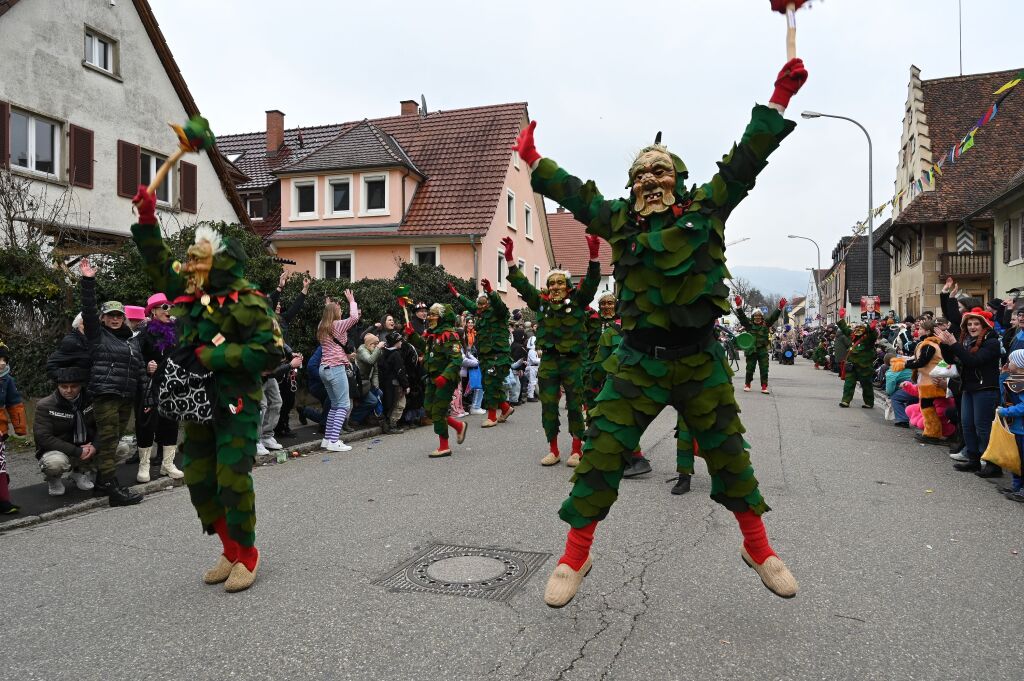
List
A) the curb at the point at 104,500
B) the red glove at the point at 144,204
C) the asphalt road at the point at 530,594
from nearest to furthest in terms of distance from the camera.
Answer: the asphalt road at the point at 530,594, the red glove at the point at 144,204, the curb at the point at 104,500

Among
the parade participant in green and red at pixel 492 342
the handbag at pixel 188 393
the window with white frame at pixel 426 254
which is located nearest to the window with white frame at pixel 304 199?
the window with white frame at pixel 426 254

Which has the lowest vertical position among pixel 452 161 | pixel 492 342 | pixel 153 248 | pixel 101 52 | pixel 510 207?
pixel 492 342

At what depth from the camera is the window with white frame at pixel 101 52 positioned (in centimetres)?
1748

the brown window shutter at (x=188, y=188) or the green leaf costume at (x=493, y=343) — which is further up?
the brown window shutter at (x=188, y=188)

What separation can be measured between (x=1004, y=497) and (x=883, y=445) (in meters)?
3.21

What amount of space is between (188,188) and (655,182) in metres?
18.9

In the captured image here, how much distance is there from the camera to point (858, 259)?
5466cm

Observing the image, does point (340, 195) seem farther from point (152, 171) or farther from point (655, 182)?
point (655, 182)

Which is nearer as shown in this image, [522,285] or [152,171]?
[522,285]

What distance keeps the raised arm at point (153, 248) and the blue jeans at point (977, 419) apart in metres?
7.50

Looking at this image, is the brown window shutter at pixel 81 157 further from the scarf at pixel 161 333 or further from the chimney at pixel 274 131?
the chimney at pixel 274 131

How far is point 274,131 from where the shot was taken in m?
31.8

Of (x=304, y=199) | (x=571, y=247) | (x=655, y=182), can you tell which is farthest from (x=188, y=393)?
(x=571, y=247)

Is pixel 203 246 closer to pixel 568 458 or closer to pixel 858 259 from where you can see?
pixel 568 458
